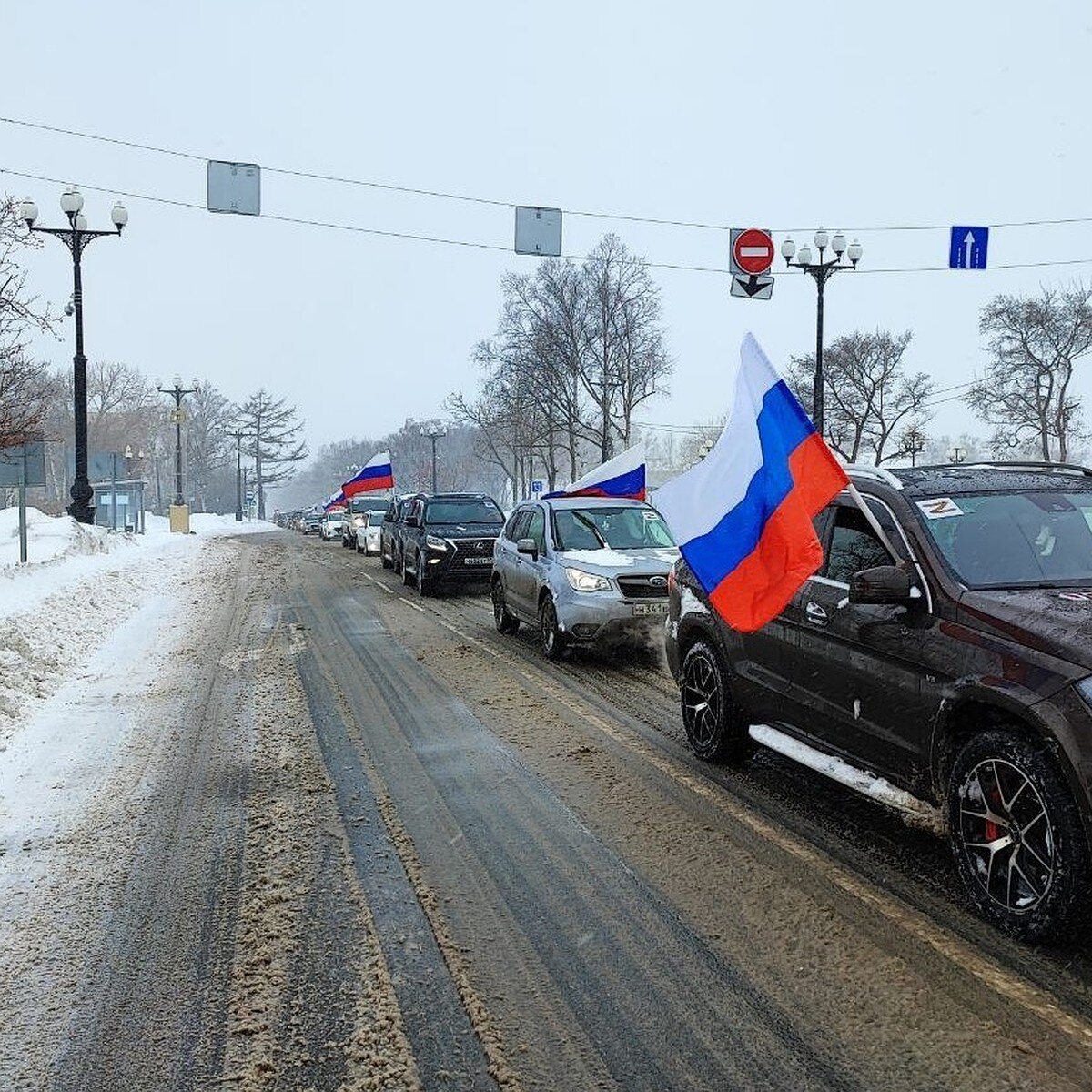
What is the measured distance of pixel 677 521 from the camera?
5.50 meters

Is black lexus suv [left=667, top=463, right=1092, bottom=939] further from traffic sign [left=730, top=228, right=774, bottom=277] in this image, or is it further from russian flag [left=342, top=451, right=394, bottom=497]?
russian flag [left=342, top=451, right=394, bottom=497]

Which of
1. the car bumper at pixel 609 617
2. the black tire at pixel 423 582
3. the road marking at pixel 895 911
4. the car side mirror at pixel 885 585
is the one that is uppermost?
the car side mirror at pixel 885 585

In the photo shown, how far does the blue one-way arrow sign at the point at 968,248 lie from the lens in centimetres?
1794

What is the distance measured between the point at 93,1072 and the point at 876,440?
60.1m

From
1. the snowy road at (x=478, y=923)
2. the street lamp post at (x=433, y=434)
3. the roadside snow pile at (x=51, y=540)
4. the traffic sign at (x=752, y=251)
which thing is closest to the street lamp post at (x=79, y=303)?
the roadside snow pile at (x=51, y=540)

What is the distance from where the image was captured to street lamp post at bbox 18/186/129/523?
23.1 m

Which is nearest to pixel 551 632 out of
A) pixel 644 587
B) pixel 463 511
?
pixel 644 587

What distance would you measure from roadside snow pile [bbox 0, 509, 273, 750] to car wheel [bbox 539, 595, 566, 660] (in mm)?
4691

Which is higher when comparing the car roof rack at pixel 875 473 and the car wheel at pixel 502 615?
the car roof rack at pixel 875 473

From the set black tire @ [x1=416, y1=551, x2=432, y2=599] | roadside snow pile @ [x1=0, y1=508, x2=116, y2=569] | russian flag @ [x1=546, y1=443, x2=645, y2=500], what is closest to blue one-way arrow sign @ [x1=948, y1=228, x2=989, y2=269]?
russian flag @ [x1=546, y1=443, x2=645, y2=500]

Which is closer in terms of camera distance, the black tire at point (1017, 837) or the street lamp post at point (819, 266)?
the black tire at point (1017, 837)

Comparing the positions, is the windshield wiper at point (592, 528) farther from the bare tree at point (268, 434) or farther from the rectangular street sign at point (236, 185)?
the bare tree at point (268, 434)

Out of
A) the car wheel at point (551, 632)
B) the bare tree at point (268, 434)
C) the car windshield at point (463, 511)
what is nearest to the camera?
the car wheel at point (551, 632)

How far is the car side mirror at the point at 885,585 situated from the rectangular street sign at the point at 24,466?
14998 mm
